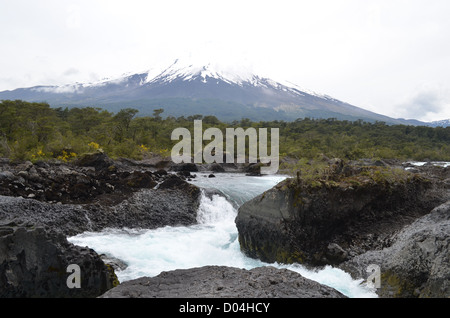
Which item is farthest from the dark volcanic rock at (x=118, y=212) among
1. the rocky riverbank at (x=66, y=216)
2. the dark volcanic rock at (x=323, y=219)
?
the dark volcanic rock at (x=323, y=219)

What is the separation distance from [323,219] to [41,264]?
6.10 metres

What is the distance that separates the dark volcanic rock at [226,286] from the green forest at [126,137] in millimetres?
10638

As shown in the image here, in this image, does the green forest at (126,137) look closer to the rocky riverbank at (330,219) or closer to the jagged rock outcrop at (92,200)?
the rocky riverbank at (330,219)

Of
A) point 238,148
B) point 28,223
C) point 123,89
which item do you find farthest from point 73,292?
point 123,89

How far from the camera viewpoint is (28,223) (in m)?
4.96

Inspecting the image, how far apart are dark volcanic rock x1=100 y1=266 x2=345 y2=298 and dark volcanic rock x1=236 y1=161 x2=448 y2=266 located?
278cm

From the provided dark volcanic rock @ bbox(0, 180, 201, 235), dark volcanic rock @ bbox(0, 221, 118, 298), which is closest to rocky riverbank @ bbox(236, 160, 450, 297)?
dark volcanic rock @ bbox(0, 221, 118, 298)

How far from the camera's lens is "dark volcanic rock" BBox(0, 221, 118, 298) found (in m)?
4.41

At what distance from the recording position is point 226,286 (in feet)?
13.0

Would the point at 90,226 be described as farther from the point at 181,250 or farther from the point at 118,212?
the point at 181,250

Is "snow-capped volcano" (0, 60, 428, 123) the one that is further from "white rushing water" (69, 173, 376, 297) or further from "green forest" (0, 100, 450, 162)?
"white rushing water" (69, 173, 376, 297)
